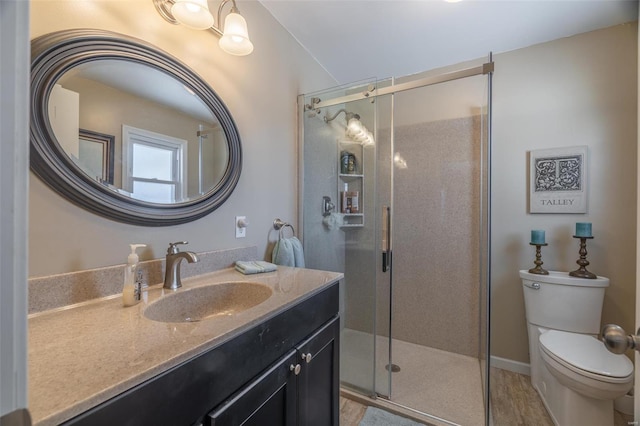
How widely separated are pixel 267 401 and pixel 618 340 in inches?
35.3

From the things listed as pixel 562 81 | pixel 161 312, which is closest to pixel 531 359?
pixel 562 81

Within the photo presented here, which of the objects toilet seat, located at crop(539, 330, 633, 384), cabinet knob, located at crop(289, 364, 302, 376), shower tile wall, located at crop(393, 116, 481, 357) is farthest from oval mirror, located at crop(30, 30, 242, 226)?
toilet seat, located at crop(539, 330, 633, 384)

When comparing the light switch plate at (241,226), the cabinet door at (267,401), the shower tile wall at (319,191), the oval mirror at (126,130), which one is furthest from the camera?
the shower tile wall at (319,191)

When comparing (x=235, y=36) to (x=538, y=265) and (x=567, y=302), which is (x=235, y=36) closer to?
(x=538, y=265)

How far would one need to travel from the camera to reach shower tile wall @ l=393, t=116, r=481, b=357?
6.94 ft

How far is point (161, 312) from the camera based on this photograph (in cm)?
91

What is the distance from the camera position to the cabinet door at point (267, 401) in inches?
26.7

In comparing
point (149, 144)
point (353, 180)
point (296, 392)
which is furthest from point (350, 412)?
point (149, 144)

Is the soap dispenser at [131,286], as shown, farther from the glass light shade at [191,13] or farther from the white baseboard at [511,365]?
the white baseboard at [511,365]

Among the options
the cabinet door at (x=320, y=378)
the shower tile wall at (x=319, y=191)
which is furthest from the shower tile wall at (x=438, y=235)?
the cabinet door at (x=320, y=378)

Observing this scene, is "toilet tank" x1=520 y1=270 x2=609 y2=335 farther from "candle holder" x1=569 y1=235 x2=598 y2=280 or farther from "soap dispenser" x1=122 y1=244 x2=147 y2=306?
"soap dispenser" x1=122 y1=244 x2=147 y2=306

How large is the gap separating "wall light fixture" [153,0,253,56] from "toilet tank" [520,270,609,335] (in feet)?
7.47

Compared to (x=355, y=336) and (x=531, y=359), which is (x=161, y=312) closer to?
(x=355, y=336)

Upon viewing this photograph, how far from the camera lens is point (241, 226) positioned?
1.44 m
